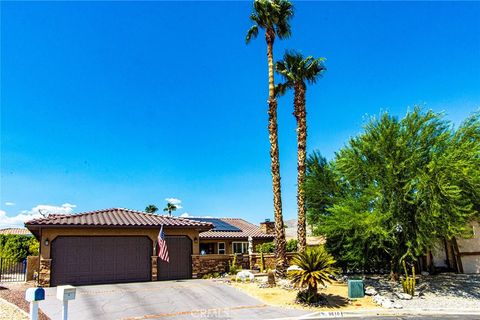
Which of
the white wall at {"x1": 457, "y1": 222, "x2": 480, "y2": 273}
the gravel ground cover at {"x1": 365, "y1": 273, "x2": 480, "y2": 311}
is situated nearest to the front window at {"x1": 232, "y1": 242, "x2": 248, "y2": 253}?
the gravel ground cover at {"x1": 365, "y1": 273, "x2": 480, "y2": 311}

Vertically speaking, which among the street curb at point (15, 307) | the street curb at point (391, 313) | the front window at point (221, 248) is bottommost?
the street curb at point (391, 313)

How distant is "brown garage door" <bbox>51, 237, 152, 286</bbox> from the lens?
21.6 meters

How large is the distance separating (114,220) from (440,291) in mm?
18345

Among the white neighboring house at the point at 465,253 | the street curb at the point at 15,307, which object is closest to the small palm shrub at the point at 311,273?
the street curb at the point at 15,307

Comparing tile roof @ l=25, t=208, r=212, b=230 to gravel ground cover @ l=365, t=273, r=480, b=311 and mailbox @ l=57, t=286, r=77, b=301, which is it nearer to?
gravel ground cover @ l=365, t=273, r=480, b=311

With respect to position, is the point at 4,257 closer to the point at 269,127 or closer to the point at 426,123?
the point at 269,127

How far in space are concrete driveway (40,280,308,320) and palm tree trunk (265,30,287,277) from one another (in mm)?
4117

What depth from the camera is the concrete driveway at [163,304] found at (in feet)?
49.5

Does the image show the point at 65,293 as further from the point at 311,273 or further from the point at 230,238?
the point at 230,238

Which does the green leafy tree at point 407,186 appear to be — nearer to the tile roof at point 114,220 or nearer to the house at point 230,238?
the tile roof at point 114,220

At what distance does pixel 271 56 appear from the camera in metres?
26.5

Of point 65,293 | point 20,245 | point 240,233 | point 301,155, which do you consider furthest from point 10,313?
point 20,245

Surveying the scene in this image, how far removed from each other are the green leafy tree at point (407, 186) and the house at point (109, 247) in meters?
8.95

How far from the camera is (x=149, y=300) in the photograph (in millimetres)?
17438
